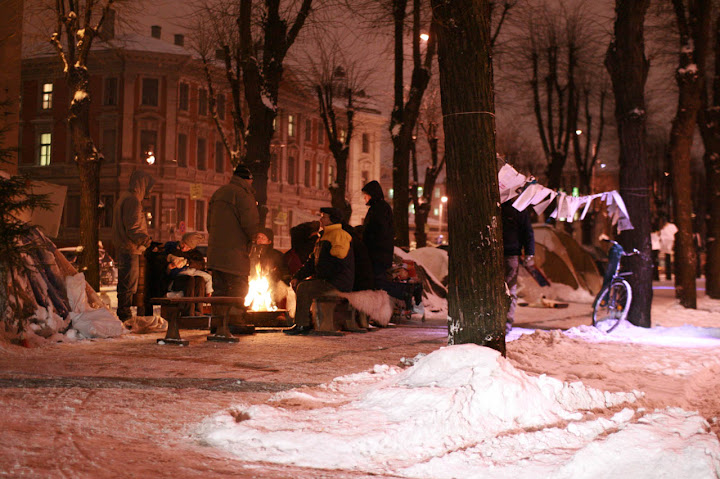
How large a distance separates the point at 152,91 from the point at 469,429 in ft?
174

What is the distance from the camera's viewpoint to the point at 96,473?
3857mm

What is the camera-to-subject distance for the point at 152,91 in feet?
178

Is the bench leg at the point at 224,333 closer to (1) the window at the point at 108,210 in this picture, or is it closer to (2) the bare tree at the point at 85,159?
(2) the bare tree at the point at 85,159

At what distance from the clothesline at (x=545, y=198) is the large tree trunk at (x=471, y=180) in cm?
404

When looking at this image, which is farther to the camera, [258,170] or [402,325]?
[258,170]

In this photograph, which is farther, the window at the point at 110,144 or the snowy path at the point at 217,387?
the window at the point at 110,144

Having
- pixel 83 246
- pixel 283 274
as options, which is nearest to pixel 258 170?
pixel 283 274

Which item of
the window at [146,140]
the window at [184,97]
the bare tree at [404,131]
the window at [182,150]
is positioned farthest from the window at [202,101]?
the bare tree at [404,131]

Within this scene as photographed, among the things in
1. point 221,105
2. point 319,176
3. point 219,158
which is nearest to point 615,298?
point 221,105

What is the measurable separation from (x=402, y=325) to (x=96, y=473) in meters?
9.57

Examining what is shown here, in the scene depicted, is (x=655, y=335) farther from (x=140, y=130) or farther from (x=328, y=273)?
(x=140, y=130)

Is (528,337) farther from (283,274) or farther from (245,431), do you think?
(245,431)

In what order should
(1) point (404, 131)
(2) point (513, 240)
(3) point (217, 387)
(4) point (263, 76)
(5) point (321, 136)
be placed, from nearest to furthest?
1. (3) point (217, 387)
2. (2) point (513, 240)
3. (4) point (263, 76)
4. (1) point (404, 131)
5. (5) point (321, 136)

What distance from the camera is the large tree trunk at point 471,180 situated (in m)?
6.58
